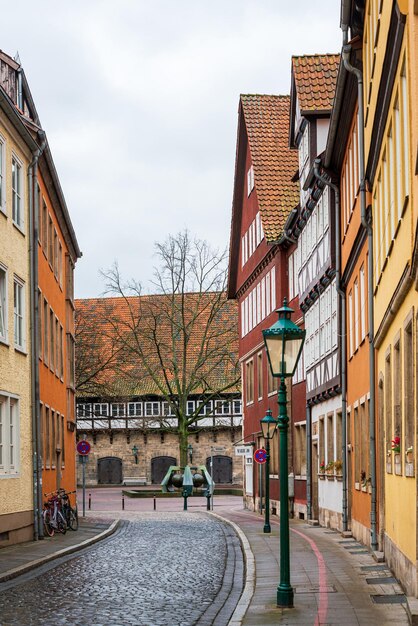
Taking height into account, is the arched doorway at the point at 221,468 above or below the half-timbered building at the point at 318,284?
below

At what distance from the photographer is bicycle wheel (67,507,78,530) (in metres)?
30.5

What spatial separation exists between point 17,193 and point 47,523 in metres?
7.47

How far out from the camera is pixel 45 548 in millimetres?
23844

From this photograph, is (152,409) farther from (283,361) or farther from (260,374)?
(283,361)

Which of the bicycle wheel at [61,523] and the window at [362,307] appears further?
the bicycle wheel at [61,523]

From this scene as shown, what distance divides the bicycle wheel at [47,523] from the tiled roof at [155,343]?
32.1 meters

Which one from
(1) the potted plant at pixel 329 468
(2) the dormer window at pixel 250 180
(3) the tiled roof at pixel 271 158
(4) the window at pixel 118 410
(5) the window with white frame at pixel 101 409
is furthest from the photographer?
(5) the window with white frame at pixel 101 409

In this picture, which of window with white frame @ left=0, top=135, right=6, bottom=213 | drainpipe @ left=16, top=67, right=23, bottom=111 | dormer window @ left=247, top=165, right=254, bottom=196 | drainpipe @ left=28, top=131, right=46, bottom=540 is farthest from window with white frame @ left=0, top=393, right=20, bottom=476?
dormer window @ left=247, top=165, right=254, bottom=196

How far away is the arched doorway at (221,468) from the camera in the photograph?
246ft

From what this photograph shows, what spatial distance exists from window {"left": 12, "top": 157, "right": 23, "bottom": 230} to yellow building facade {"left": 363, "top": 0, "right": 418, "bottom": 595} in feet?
30.7

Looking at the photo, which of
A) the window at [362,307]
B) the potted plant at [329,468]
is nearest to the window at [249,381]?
the potted plant at [329,468]

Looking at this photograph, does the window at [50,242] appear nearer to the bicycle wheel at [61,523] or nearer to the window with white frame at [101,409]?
the bicycle wheel at [61,523]

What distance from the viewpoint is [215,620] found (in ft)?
42.0

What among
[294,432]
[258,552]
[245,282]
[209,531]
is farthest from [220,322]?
[258,552]
